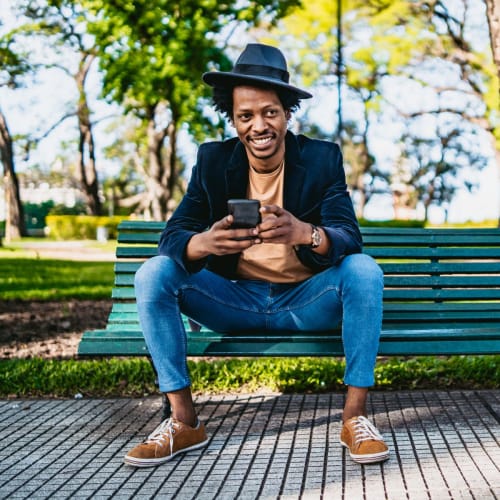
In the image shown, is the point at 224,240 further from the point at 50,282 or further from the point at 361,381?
the point at 50,282

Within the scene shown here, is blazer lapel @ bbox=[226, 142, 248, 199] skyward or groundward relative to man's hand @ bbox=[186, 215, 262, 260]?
skyward

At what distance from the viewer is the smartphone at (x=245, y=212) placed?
130 inches

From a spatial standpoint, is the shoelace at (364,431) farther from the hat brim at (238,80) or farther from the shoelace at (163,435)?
the hat brim at (238,80)

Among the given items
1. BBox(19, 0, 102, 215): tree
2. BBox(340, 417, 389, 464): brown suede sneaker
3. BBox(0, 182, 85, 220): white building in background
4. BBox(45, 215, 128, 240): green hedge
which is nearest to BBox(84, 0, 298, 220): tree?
BBox(19, 0, 102, 215): tree

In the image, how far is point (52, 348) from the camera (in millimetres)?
6559

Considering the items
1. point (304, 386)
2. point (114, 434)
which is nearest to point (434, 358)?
point (304, 386)

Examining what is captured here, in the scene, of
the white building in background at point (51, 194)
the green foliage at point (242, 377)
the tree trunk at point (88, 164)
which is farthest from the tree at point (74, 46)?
the white building in background at point (51, 194)

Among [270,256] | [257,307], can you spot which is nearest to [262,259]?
[270,256]

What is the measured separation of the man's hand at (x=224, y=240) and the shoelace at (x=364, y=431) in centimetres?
86

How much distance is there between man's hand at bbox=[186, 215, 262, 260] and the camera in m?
3.37

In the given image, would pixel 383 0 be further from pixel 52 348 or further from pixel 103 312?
pixel 52 348

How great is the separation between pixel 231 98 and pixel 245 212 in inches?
31.7

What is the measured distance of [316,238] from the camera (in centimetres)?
346

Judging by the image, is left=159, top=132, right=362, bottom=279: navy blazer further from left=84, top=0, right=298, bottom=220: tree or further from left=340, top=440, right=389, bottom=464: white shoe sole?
left=84, top=0, right=298, bottom=220: tree
